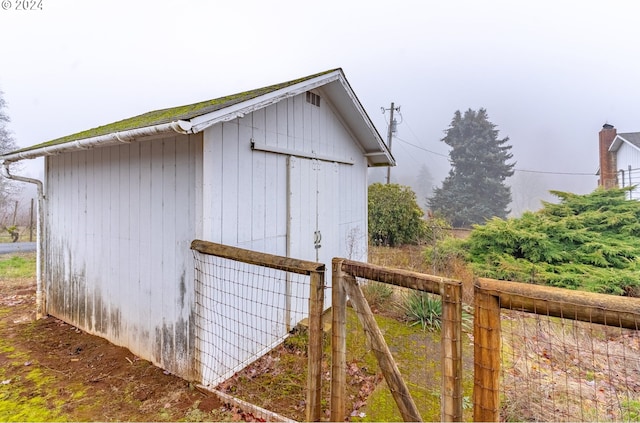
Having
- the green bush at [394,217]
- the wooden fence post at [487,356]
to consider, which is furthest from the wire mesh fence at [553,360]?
the green bush at [394,217]

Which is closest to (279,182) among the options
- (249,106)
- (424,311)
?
(249,106)

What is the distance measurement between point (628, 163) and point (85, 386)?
789 inches

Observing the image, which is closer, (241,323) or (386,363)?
(386,363)

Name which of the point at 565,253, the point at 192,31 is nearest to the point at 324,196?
the point at 565,253

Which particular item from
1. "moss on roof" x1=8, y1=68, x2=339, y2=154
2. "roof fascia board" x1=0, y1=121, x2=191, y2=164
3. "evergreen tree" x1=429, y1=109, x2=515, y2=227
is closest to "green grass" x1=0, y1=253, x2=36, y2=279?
"moss on roof" x1=8, y1=68, x2=339, y2=154

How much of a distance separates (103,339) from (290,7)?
42.1ft

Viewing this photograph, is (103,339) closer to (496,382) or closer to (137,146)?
(137,146)

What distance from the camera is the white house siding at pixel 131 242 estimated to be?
3111mm

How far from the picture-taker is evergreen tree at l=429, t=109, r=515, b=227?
2466 centimetres

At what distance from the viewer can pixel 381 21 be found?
15.2 m

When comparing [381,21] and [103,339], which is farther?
[381,21]

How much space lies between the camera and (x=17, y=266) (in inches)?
310

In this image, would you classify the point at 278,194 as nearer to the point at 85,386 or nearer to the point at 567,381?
the point at 85,386

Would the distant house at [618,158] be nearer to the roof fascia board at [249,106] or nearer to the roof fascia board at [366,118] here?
the roof fascia board at [366,118]
